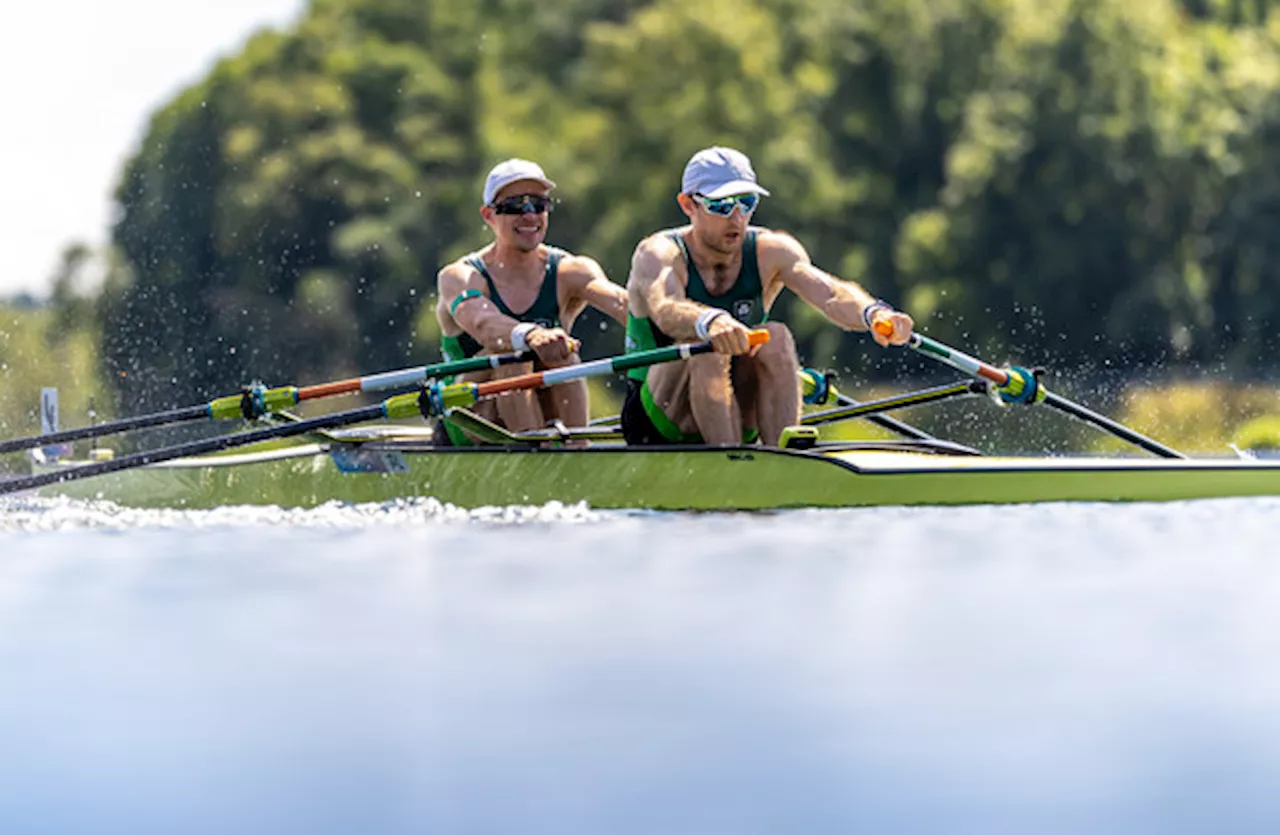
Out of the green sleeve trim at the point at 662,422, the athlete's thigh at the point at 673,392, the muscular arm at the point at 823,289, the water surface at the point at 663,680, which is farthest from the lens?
the green sleeve trim at the point at 662,422

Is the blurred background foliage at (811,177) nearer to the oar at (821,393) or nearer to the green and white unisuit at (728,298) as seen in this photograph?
the oar at (821,393)

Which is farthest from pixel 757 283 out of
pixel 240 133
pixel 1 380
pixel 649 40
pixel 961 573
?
pixel 240 133

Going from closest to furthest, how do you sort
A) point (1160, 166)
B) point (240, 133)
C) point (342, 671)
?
point (342, 671) < point (1160, 166) < point (240, 133)

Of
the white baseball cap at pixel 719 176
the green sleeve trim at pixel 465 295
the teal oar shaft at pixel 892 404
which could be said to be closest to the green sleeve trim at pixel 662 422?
the teal oar shaft at pixel 892 404

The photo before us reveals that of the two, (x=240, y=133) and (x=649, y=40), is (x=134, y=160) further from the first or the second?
(x=649, y=40)

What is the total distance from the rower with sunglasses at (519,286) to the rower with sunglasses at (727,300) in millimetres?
676

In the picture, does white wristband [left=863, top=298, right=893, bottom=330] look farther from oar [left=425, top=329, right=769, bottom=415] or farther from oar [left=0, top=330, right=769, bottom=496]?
oar [left=0, top=330, right=769, bottom=496]

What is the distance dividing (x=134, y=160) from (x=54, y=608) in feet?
182

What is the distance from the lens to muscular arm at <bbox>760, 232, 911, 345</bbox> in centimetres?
1028

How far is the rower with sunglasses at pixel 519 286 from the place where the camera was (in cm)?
1143

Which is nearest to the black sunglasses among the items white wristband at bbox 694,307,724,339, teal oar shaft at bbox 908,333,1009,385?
white wristband at bbox 694,307,724,339

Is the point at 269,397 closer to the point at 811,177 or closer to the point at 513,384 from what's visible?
the point at 513,384

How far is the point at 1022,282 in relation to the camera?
37125 millimetres

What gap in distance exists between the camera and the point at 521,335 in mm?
11039
